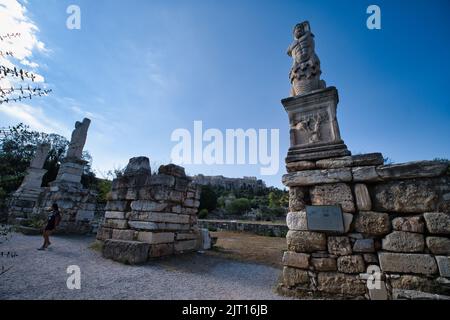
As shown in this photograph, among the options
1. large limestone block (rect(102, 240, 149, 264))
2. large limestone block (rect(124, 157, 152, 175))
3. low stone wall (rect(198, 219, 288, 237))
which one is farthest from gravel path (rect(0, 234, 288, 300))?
low stone wall (rect(198, 219, 288, 237))

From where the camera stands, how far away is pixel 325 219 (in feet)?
10.8

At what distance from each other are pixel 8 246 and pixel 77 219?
10.7 ft

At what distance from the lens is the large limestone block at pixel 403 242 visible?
2748mm

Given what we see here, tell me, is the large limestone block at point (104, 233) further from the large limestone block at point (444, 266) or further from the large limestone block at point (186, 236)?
the large limestone block at point (444, 266)

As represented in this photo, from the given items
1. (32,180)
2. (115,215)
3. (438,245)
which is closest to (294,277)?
(438,245)

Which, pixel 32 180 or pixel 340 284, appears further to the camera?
pixel 32 180

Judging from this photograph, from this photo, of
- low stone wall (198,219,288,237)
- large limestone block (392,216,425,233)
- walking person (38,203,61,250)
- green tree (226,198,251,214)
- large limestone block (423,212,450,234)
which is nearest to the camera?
large limestone block (423,212,450,234)

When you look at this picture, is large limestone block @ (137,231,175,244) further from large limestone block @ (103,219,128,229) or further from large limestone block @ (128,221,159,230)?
large limestone block @ (103,219,128,229)

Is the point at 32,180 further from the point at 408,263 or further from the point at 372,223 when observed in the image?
the point at 408,263

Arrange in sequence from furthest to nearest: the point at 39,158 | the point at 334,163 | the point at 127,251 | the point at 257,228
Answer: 1. the point at 257,228
2. the point at 39,158
3. the point at 127,251
4. the point at 334,163

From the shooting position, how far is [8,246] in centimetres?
541

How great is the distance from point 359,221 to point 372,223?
6.2 inches

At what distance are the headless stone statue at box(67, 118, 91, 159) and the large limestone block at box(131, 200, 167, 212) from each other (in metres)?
5.52

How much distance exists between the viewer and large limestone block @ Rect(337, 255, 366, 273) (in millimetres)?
2957
